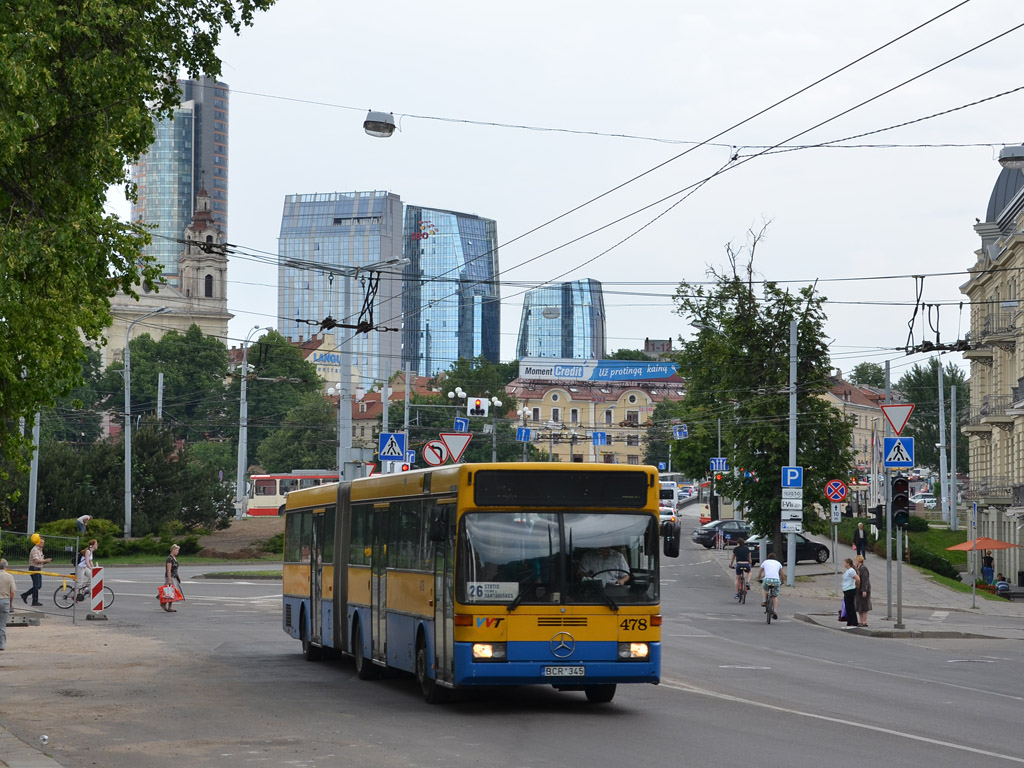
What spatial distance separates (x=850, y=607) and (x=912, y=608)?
948 cm

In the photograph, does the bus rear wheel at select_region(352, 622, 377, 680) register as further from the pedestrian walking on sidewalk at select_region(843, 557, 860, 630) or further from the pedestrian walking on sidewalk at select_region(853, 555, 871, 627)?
the pedestrian walking on sidewalk at select_region(853, 555, 871, 627)

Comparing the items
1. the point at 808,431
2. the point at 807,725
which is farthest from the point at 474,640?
the point at 808,431

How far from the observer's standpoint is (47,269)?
40.0 feet

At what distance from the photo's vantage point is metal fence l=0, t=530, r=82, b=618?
120 ft

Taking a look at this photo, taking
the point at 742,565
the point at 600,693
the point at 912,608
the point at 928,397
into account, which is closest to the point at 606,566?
the point at 600,693

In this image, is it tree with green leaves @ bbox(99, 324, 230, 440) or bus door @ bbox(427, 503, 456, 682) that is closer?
bus door @ bbox(427, 503, 456, 682)

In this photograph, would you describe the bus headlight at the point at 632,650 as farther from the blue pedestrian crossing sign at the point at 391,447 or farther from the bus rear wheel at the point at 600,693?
the blue pedestrian crossing sign at the point at 391,447

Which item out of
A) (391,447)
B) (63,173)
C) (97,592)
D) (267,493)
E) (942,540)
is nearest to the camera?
(63,173)

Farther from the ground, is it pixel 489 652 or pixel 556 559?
pixel 556 559

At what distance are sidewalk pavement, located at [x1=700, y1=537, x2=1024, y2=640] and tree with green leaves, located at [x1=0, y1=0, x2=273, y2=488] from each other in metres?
21.0

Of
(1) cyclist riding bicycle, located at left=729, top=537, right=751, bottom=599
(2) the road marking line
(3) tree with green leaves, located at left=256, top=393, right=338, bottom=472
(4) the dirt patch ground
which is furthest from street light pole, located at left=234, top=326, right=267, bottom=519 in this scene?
(2) the road marking line

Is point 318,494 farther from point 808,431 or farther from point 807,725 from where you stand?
point 808,431

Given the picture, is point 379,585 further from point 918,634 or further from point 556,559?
point 918,634

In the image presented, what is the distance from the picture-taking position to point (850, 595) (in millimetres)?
31484
